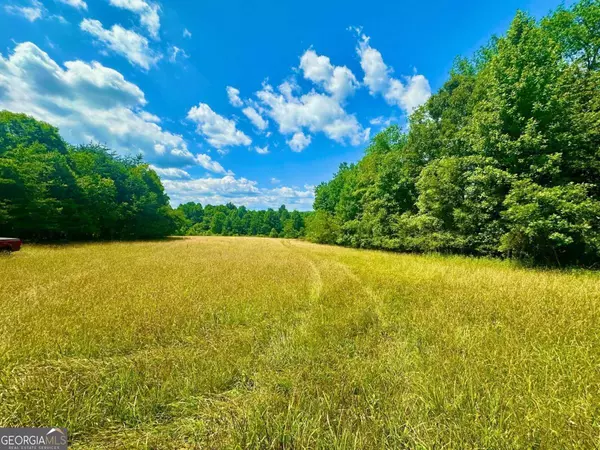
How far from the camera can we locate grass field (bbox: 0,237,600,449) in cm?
207

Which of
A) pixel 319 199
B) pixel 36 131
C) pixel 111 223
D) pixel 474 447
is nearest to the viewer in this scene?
pixel 474 447

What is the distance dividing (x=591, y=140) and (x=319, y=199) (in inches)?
1548

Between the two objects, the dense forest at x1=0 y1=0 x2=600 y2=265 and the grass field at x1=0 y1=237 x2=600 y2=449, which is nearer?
the grass field at x1=0 y1=237 x2=600 y2=449

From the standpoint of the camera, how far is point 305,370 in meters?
3.00

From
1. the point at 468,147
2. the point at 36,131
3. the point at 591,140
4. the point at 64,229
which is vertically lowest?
the point at 64,229

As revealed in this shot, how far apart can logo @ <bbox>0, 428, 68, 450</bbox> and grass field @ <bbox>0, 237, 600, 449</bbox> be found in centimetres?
9

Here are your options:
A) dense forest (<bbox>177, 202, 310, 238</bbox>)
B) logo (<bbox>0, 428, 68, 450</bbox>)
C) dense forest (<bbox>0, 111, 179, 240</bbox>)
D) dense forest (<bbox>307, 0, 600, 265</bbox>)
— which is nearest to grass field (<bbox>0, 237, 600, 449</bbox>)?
logo (<bbox>0, 428, 68, 450</bbox>)

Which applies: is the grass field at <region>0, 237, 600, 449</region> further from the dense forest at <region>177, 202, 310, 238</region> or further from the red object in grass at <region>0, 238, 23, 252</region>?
the dense forest at <region>177, 202, 310, 238</region>

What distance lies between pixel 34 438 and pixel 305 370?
2.63m

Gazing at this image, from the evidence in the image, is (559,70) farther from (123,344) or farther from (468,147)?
(123,344)

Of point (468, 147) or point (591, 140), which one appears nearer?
point (591, 140)

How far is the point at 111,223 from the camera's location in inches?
1220

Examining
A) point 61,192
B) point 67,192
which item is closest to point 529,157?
point 61,192

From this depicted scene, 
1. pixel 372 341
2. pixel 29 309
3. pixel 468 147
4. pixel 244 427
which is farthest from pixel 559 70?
pixel 29 309
